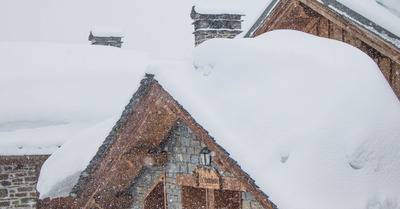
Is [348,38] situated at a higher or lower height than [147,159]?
higher

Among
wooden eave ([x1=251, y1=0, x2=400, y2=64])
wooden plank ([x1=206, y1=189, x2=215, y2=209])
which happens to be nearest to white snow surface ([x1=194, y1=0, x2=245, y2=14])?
wooden eave ([x1=251, y1=0, x2=400, y2=64])

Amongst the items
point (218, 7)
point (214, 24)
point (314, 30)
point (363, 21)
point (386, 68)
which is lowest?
point (386, 68)

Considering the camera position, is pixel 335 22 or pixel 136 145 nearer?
pixel 335 22

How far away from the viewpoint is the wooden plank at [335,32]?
5273mm

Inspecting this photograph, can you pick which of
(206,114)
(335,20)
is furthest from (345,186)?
(335,20)

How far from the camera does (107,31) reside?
14.9 metres

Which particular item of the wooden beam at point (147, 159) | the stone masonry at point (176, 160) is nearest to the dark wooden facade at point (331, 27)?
the stone masonry at point (176, 160)

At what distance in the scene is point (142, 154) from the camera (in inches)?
224

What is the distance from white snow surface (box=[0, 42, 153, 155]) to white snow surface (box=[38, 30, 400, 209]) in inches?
201

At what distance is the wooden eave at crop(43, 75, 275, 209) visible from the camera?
4.75m

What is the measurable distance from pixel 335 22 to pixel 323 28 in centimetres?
48

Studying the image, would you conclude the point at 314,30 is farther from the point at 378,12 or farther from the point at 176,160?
the point at 176,160

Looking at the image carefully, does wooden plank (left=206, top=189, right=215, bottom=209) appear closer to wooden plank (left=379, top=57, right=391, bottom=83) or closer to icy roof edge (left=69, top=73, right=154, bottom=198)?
icy roof edge (left=69, top=73, right=154, bottom=198)

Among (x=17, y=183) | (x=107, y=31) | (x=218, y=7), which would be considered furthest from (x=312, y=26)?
(x=107, y=31)
